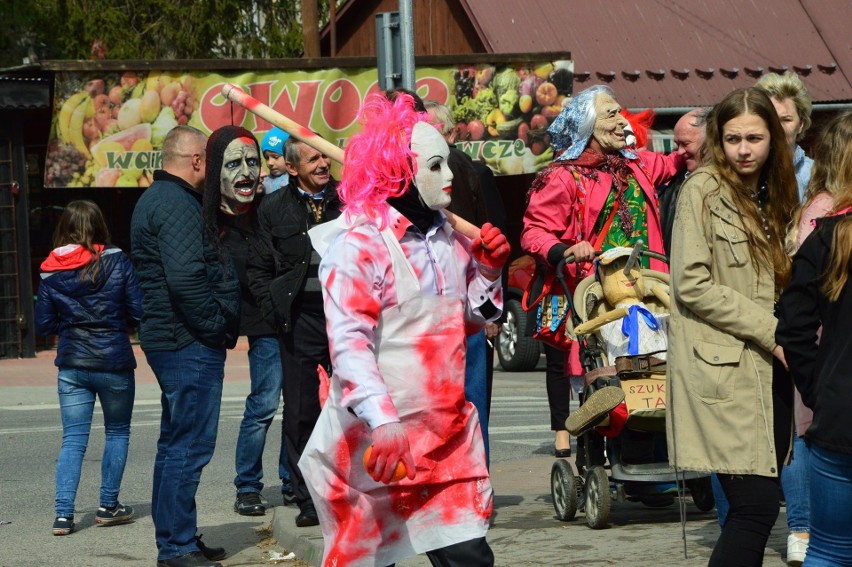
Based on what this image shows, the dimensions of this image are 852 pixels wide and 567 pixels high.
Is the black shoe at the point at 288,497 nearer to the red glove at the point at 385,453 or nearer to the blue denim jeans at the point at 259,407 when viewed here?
the blue denim jeans at the point at 259,407

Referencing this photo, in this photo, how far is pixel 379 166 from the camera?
454 centimetres

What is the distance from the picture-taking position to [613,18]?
21922mm

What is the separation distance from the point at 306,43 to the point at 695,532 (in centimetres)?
1576

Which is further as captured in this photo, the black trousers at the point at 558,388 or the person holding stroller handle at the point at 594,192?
the black trousers at the point at 558,388

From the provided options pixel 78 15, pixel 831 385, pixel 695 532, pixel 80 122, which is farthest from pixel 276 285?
pixel 78 15

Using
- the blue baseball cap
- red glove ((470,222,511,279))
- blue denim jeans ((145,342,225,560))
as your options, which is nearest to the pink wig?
red glove ((470,222,511,279))

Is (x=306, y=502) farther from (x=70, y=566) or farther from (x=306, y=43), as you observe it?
(x=306, y=43)

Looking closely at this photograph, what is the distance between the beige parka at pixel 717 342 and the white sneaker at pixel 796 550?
1.26 meters

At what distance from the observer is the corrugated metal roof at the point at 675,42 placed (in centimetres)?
2108

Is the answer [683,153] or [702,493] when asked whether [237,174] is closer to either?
[683,153]

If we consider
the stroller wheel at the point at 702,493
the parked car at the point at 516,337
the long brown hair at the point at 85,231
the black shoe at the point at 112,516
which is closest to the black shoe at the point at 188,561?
the black shoe at the point at 112,516

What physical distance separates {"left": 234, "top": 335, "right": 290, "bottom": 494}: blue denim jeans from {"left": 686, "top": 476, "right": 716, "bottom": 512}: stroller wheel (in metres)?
2.30

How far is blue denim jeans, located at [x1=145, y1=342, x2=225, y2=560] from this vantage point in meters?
6.37

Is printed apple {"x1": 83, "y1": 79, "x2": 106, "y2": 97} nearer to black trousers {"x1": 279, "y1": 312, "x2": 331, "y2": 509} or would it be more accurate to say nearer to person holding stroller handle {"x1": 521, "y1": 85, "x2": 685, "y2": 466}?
black trousers {"x1": 279, "y1": 312, "x2": 331, "y2": 509}
